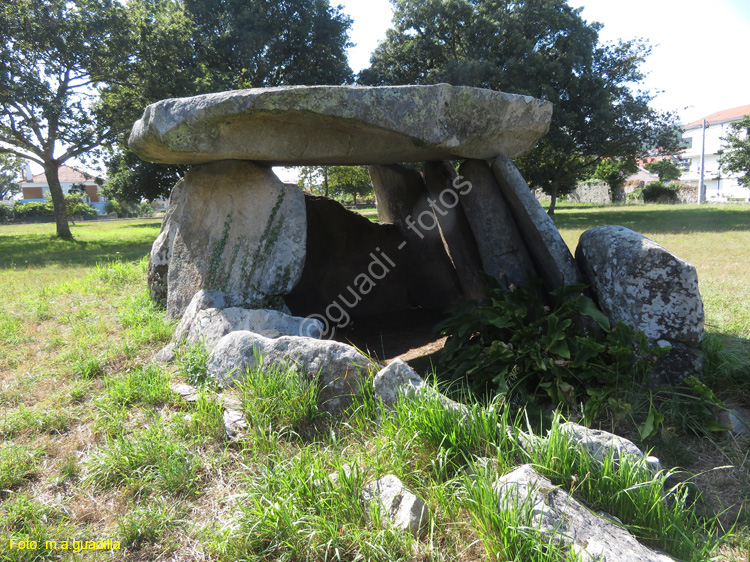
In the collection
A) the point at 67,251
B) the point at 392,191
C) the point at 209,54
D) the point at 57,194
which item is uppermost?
the point at 209,54

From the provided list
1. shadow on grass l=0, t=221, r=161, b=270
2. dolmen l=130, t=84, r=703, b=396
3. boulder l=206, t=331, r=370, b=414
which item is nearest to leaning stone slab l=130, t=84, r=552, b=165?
dolmen l=130, t=84, r=703, b=396

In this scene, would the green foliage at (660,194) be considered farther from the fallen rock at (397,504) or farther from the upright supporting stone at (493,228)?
the fallen rock at (397,504)

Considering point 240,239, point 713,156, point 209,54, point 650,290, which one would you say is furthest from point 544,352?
point 713,156

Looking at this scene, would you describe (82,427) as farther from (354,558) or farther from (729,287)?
(729,287)

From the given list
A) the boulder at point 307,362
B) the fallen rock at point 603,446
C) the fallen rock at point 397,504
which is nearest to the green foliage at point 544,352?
the fallen rock at point 603,446

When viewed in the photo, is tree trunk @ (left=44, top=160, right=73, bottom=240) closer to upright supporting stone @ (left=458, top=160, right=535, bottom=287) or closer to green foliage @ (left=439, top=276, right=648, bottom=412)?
upright supporting stone @ (left=458, top=160, right=535, bottom=287)

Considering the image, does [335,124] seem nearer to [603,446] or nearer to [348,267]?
[348,267]

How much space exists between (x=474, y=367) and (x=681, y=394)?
1313 mm

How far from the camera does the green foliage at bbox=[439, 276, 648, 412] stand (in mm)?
3248

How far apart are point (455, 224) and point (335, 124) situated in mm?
2109

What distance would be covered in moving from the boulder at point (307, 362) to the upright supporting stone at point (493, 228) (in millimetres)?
2283

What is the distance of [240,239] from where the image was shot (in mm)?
4852

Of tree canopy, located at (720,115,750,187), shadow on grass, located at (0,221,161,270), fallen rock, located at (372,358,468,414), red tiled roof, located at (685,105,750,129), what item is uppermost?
red tiled roof, located at (685,105,750,129)

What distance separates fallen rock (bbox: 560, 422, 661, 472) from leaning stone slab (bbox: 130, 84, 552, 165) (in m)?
2.62
